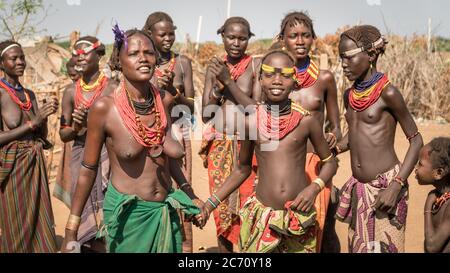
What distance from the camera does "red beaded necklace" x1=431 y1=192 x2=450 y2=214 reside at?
355cm

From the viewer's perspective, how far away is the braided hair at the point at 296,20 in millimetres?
4938

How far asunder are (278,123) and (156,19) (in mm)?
2191

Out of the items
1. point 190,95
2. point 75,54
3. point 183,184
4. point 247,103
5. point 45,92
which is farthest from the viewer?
point 45,92

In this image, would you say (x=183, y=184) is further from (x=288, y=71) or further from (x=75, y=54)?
(x=75, y=54)

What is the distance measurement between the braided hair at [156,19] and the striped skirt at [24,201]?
1447 millimetres

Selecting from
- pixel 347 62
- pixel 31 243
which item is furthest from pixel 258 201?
pixel 31 243

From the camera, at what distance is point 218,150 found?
5.54 meters

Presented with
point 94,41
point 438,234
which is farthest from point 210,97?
point 438,234

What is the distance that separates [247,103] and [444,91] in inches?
396

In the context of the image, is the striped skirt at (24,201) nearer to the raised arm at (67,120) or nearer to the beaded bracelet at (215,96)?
the raised arm at (67,120)

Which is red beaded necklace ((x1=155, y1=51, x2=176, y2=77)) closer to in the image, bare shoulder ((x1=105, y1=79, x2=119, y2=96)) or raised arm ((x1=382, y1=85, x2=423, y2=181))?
bare shoulder ((x1=105, y1=79, x2=119, y2=96))

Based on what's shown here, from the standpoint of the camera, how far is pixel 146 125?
3.62m

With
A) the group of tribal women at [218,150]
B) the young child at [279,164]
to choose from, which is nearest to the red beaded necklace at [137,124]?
the group of tribal women at [218,150]

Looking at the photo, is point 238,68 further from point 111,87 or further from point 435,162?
point 435,162
